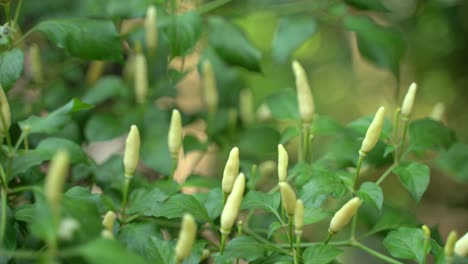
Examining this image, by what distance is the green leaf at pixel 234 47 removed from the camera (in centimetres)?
88

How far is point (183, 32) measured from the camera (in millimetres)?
771

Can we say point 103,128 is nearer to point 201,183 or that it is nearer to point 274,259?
point 201,183

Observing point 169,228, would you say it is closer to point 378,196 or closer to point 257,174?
point 257,174

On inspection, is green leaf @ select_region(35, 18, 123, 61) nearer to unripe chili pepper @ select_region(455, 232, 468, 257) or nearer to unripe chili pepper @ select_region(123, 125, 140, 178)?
unripe chili pepper @ select_region(123, 125, 140, 178)

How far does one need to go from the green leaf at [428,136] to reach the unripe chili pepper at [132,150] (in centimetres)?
Answer: 37

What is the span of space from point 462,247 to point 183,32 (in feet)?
1.43

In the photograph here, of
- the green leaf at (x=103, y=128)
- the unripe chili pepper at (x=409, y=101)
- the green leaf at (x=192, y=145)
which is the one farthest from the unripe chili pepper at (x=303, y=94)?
the green leaf at (x=103, y=128)

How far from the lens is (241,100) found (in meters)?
1.12

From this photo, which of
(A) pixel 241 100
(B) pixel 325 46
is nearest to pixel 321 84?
(B) pixel 325 46

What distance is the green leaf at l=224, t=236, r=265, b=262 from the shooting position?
0.58 meters

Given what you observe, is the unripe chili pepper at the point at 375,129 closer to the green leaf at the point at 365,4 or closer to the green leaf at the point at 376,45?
the green leaf at the point at 365,4

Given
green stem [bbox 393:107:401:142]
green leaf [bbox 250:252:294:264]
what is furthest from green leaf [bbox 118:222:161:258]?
green stem [bbox 393:107:401:142]

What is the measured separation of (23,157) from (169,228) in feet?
0.80

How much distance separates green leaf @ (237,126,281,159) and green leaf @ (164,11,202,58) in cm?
23
